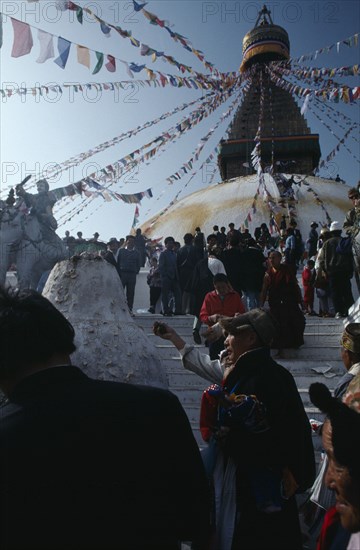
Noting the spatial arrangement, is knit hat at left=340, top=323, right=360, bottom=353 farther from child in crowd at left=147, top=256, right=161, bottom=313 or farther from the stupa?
the stupa

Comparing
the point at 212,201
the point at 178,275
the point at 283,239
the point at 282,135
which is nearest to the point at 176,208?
the point at 212,201

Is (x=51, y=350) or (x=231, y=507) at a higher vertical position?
(x=51, y=350)

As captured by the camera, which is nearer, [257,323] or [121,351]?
[257,323]

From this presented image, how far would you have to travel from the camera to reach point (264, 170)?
2983cm

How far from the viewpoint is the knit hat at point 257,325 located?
2309 mm

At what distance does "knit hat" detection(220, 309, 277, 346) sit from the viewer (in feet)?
7.57

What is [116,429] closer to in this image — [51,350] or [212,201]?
[51,350]

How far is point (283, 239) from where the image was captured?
13539 mm

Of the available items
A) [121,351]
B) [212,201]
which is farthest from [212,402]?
[212,201]

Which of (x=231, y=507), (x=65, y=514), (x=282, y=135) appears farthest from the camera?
(x=282, y=135)

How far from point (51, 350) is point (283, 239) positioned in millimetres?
12677

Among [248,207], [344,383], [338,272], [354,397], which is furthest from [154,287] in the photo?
[248,207]

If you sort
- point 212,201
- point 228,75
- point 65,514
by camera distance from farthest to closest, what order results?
1. point 212,201
2. point 228,75
3. point 65,514

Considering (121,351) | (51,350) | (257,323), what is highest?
(51,350)
